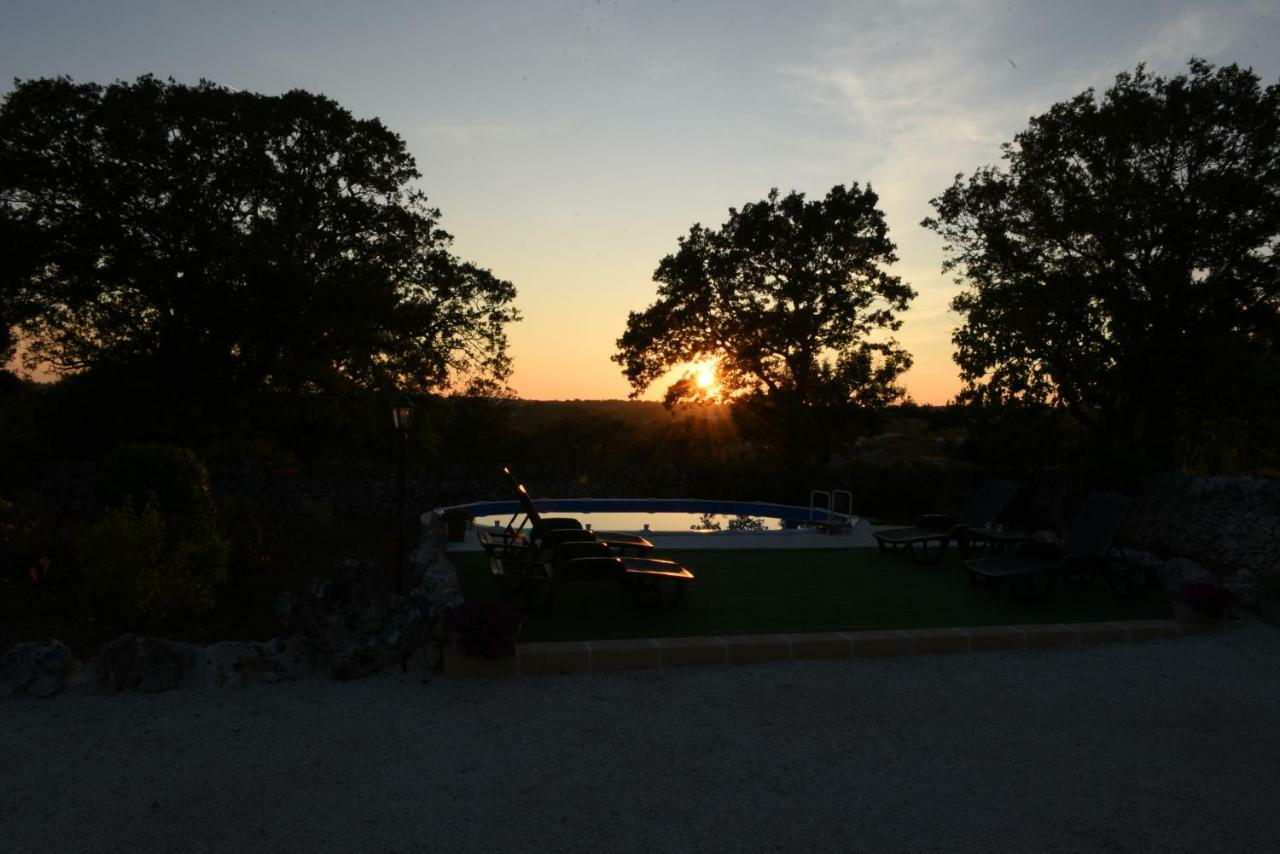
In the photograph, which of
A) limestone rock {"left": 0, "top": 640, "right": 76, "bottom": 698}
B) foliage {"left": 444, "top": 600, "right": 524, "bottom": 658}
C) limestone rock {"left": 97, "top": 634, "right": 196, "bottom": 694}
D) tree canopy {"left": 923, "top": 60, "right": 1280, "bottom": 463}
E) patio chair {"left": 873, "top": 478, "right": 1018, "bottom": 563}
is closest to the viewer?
limestone rock {"left": 0, "top": 640, "right": 76, "bottom": 698}

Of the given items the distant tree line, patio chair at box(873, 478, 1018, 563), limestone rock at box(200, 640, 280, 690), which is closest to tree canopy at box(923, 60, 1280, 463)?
the distant tree line

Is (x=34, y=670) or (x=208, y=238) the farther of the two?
(x=208, y=238)

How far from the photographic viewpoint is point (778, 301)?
27.4 meters

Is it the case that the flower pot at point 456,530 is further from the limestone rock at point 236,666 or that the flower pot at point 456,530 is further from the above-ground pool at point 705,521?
the limestone rock at point 236,666

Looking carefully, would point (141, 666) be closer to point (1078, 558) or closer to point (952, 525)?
point (1078, 558)

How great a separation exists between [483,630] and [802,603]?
11.9 feet

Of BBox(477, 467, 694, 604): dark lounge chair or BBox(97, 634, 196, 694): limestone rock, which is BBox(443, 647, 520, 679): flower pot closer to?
BBox(477, 467, 694, 604): dark lounge chair

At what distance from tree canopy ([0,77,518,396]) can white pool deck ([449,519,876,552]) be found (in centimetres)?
1064

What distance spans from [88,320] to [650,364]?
16.6 meters

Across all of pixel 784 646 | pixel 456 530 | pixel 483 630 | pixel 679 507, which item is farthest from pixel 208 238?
pixel 784 646

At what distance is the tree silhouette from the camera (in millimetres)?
27094

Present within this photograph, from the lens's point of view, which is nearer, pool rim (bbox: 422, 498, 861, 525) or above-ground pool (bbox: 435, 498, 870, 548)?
above-ground pool (bbox: 435, 498, 870, 548)

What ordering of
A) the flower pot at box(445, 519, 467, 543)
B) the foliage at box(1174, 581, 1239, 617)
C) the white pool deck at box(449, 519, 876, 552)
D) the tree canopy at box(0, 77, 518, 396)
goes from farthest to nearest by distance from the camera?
the tree canopy at box(0, 77, 518, 396)
the flower pot at box(445, 519, 467, 543)
the white pool deck at box(449, 519, 876, 552)
the foliage at box(1174, 581, 1239, 617)

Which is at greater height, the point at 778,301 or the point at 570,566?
the point at 778,301
